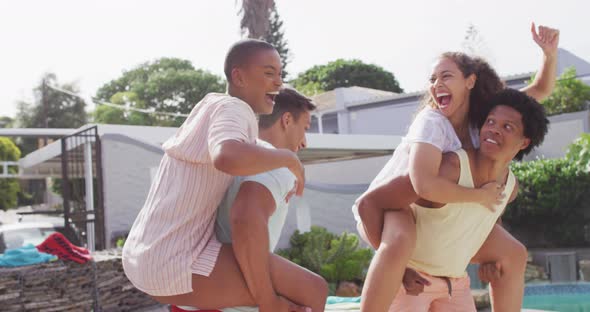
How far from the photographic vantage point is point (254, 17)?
11.9 meters

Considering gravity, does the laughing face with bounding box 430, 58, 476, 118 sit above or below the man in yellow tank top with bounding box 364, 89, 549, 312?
above

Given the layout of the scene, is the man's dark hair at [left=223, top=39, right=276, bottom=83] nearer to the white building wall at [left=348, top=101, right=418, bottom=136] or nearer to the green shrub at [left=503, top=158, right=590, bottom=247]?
the green shrub at [left=503, top=158, right=590, bottom=247]

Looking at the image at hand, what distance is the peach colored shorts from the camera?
2.80m

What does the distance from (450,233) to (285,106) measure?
847mm

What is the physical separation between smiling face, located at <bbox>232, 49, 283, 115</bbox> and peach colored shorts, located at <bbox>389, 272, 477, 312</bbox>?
41.8 inches

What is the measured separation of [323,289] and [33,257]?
18.8 ft

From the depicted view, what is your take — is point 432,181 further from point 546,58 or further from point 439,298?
point 546,58

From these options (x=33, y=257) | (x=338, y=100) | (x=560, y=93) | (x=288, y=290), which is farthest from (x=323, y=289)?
Result: (x=338, y=100)

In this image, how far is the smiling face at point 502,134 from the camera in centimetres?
273

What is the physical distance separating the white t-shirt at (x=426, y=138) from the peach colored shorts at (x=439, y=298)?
0.44 m

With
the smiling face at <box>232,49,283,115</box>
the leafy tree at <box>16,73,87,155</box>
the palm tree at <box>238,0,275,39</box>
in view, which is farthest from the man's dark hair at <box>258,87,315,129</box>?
the leafy tree at <box>16,73,87,155</box>

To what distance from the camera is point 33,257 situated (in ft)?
23.6

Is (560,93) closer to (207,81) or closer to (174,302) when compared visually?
(174,302)

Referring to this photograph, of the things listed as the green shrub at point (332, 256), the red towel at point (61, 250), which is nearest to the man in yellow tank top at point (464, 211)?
the red towel at point (61, 250)
